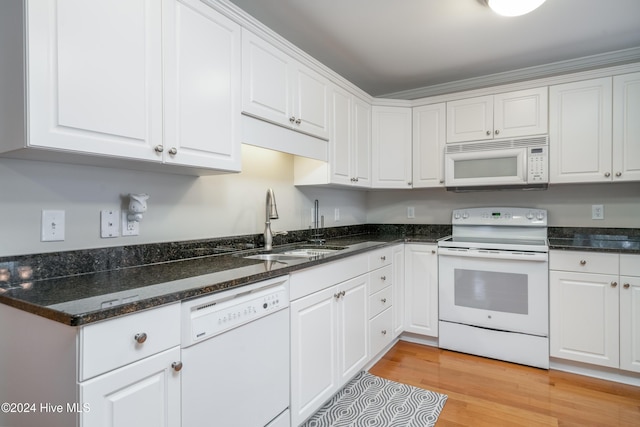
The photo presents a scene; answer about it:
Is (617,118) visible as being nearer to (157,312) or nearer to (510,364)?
(510,364)

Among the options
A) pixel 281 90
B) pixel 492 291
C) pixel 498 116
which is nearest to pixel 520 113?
pixel 498 116

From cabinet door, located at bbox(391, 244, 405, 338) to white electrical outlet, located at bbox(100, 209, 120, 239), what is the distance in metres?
2.02

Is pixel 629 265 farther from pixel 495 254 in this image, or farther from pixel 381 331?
pixel 381 331

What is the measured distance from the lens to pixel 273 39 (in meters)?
1.95

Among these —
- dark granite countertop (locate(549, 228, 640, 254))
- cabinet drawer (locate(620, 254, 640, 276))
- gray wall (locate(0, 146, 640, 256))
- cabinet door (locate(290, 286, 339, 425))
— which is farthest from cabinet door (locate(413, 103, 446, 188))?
cabinet door (locate(290, 286, 339, 425))

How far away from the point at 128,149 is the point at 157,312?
0.62 m

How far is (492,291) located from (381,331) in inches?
36.1

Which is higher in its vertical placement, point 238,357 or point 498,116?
point 498,116

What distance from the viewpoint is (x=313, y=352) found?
6.03 feet

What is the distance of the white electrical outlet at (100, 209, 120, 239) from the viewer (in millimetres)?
1499

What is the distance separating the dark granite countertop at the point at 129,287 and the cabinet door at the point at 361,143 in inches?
52.8

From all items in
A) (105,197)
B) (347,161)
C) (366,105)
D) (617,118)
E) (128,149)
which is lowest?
(105,197)

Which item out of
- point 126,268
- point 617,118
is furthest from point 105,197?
point 617,118

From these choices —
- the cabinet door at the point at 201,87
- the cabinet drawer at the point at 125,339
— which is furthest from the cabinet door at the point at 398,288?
the cabinet drawer at the point at 125,339
